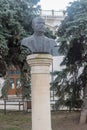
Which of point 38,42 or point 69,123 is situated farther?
point 69,123

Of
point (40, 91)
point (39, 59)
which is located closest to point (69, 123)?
point (40, 91)

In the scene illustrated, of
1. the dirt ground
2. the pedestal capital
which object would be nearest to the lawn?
the dirt ground

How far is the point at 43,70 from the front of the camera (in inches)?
289

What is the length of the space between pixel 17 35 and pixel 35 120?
5366mm

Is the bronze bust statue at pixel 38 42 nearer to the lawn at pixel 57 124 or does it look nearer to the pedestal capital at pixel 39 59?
the pedestal capital at pixel 39 59

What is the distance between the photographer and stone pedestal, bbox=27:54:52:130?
23.9 feet

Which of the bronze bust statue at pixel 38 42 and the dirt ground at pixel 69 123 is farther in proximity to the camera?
the dirt ground at pixel 69 123

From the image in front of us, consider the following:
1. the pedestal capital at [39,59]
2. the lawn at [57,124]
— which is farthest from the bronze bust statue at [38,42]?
the lawn at [57,124]

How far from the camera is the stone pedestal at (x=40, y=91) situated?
23.9ft

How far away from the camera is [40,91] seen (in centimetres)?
727

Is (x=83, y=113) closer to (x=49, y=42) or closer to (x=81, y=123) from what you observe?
(x=81, y=123)

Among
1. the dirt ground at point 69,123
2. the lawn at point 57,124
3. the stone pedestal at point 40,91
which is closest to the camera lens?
the stone pedestal at point 40,91

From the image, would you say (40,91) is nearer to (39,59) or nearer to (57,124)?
(39,59)

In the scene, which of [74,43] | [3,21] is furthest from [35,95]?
[74,43]
